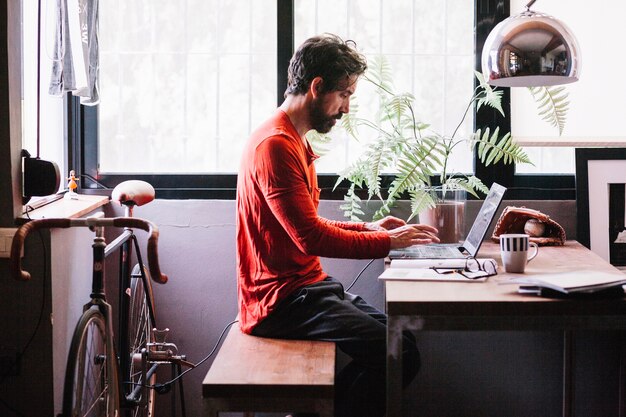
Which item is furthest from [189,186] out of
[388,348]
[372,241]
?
[388,348]

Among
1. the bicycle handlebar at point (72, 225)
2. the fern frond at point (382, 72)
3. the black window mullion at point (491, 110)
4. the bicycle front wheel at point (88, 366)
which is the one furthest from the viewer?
the black window mullion at point (491, 110)

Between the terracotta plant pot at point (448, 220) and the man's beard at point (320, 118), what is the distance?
0.57 metres

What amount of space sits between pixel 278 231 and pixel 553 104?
1.33 m

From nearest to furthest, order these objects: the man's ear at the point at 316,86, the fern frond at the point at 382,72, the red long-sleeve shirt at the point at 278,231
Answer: the red long-sleeve shirt at the point at 278,231
the man's ear at the point at 316,86
the fern frond at the point at 382,72

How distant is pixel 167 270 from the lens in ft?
11.0

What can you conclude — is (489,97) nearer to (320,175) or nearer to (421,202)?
(421,202)

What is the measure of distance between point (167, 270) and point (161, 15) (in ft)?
3.65

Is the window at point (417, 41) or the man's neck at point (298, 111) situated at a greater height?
the window at point (417, 41)

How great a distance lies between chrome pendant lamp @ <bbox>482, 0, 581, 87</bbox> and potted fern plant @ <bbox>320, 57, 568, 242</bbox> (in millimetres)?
778

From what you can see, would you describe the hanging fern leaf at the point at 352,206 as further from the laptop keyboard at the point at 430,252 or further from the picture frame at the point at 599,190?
the picture frame at the point at 599,190

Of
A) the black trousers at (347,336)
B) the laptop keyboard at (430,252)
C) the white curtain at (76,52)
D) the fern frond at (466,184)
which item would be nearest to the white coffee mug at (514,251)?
the laptop keyboard at (430,252)

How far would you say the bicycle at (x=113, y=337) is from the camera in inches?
82.9

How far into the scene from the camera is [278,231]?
248 cm

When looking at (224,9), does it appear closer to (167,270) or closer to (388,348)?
(167,270)
